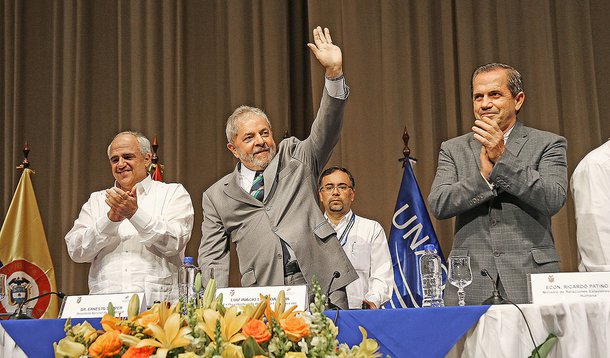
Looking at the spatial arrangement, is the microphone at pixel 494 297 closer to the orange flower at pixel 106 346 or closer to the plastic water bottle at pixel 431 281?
the plastic water bottle at pixel 431 281

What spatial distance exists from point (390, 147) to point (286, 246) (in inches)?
104

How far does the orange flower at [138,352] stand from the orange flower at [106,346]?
3cm

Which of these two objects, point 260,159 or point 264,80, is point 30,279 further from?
point 260,159

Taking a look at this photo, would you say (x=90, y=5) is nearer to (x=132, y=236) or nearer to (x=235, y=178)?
(x=132, y=236)

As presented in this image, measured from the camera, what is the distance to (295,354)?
1.39 m

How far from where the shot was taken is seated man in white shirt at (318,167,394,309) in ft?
12.9

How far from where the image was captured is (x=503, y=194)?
264cm

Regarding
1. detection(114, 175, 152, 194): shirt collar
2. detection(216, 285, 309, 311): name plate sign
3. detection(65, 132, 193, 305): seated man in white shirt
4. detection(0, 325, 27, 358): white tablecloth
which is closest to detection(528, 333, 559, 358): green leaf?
detection(216, 285, 309, 311): name plate sign

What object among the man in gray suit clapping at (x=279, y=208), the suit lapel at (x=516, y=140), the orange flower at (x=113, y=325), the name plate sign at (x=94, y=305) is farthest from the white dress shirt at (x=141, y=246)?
the orange flower at (x=113, y=325)

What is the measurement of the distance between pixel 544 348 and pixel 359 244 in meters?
2.15

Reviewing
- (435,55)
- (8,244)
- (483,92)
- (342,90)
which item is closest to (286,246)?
(342,90)

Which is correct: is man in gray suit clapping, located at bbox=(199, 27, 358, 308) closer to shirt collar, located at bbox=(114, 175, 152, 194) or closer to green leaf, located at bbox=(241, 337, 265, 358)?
shirt collar, located at bbox=(114, 175, 152, 194)

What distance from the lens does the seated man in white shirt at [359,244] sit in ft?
12.9

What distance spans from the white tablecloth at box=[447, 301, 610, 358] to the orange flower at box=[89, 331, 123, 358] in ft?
3.46
